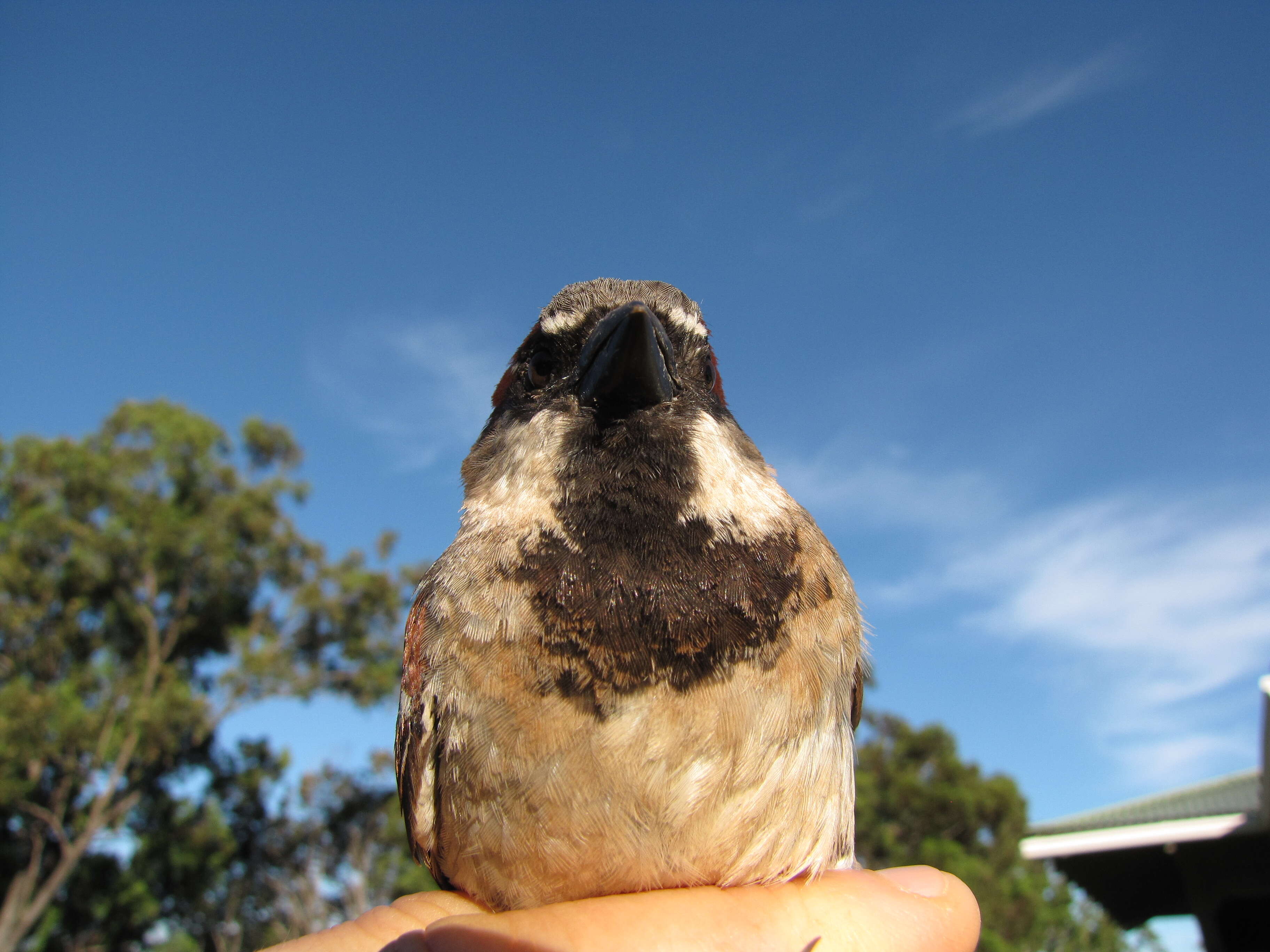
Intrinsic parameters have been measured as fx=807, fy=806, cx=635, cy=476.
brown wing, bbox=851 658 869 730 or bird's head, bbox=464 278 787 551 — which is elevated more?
bird's head, bbox=464 278 787 551

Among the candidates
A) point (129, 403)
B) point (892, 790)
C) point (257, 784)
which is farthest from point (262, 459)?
point (892, 790)

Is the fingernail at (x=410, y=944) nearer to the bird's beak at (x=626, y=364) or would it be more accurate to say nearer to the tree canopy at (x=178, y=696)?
the bird's beak at (x=626, y=364)

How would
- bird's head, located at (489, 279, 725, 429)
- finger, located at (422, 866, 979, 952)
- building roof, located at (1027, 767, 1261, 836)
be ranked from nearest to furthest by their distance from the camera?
finger, located at (422, 866, 979, 952), bird's head, located at (489, 279, 725, 429), building roof, located at (1027, 767, 1261, 836)

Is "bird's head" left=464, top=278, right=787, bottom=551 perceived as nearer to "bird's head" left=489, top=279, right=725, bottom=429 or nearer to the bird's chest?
"bird's head" left=489, top=279, right=725, bottom=429

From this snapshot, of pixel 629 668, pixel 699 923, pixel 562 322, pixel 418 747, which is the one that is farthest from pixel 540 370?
pixel 699 923

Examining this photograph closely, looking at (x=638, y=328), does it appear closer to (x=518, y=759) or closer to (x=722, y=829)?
(x=518, y=759)

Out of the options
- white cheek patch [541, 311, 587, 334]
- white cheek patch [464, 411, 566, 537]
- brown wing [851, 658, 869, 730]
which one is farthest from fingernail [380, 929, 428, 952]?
white cheek patch [541, 311, 587, 334]
